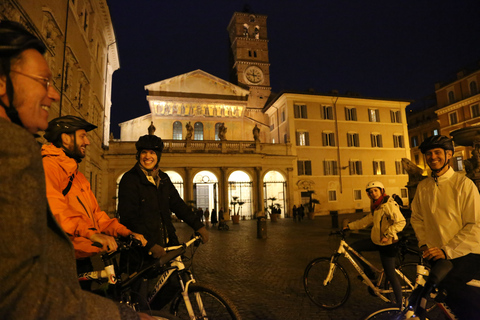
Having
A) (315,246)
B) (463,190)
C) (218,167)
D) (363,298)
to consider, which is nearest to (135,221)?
(463,190)

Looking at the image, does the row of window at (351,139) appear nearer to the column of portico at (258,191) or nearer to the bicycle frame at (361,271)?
the column of portico at (258,191)

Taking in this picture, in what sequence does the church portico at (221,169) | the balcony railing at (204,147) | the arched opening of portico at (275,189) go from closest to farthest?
the church portico at (221,169), the balcony railing at (204,147), the arched opening of portico at (275,189)

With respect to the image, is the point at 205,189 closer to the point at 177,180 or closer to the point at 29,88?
the point at 177,180

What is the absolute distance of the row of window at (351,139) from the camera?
3364cm

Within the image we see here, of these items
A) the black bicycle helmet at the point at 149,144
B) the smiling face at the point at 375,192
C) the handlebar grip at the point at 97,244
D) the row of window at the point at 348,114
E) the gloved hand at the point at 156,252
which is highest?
the row of window at the point at 348,114

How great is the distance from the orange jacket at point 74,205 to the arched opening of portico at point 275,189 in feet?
92.6

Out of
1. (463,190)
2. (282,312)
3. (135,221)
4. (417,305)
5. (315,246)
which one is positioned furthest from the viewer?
(315,246)

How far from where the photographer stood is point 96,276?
2.62 m

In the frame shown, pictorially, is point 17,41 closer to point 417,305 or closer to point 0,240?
point 0,240

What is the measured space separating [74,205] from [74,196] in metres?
0.08

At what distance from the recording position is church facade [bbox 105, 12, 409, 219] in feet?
Result: 95.8

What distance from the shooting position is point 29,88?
3.53 feet

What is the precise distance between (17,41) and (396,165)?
40.2m

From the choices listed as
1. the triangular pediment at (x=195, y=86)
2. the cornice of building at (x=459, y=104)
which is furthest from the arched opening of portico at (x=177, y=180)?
the cornice of building at (x=459, y=104)
